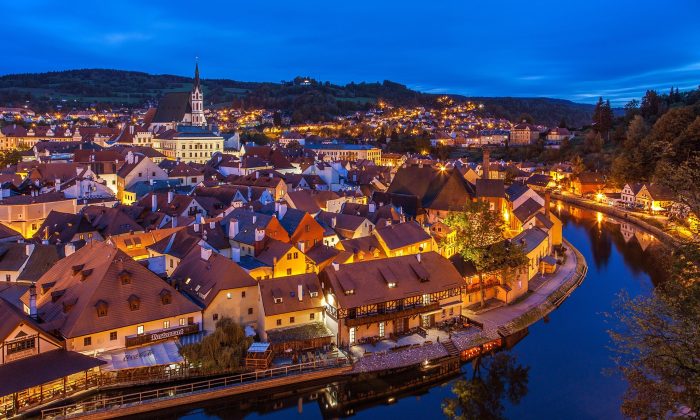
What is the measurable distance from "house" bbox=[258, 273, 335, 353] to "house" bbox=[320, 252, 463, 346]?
0.51 meters

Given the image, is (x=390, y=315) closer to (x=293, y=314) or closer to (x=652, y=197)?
(x=293, y=314)

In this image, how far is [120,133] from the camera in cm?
8831

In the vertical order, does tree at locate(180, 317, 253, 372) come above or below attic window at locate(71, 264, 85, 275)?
below

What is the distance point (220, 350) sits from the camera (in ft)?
70.6

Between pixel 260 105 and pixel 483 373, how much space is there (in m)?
159

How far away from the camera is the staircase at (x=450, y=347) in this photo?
78.9ft

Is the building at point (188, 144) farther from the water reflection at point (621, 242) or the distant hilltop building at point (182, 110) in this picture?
the water reflection at point (621, 242)

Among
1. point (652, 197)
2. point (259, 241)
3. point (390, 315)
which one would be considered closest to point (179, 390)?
point (390, 315)

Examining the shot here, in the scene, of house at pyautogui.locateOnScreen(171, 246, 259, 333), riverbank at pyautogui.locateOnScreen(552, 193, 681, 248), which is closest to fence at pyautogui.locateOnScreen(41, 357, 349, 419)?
house at pyautogui.locateOnScreen(171, 246, 259, 333)

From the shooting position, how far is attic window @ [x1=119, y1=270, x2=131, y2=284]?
22.5 m

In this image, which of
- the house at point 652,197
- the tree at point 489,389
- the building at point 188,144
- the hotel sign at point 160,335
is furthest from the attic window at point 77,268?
the house at point 652,197

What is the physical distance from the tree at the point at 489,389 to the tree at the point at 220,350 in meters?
8.16

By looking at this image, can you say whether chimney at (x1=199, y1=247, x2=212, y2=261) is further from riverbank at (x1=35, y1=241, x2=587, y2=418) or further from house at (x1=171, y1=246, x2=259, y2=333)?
riverbank at (x1=35, y1=241, x2=587, y2=418)

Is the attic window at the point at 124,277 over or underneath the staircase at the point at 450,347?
over
